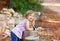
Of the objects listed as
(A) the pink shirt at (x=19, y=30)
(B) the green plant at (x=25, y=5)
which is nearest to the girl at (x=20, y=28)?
(A) the pink shirt at (x=19, y=30)

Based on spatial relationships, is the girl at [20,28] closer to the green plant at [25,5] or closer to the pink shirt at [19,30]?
the pink shirt at [19,30]

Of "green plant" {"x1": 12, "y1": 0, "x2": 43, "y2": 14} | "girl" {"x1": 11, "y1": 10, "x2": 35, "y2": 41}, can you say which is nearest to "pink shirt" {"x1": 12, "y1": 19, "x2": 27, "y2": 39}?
"girl" {"x1": 11, "y1": 10, "x2": 35, "y2": 41}

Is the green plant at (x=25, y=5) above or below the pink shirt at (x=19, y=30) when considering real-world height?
below

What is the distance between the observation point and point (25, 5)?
220 inches

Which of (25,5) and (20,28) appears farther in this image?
(25,5)

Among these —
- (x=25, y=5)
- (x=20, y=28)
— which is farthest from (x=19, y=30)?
(x=25, y=5)

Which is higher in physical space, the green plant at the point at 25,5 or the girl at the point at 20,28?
the girl at the point at 20,28

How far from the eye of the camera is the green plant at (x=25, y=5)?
558 cm

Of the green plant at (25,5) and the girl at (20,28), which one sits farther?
the green plant at (25,5)

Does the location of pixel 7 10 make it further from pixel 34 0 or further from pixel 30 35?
pixel 30 35

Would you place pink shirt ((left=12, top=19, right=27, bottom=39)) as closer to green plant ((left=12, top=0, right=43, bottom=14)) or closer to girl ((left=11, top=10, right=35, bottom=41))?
girl ((left=11, top=10, right=35, bottom=41))

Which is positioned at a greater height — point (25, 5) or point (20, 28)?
point (20, 28)

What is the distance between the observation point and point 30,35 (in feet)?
9.03

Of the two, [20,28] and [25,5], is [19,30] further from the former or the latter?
[25,5]
